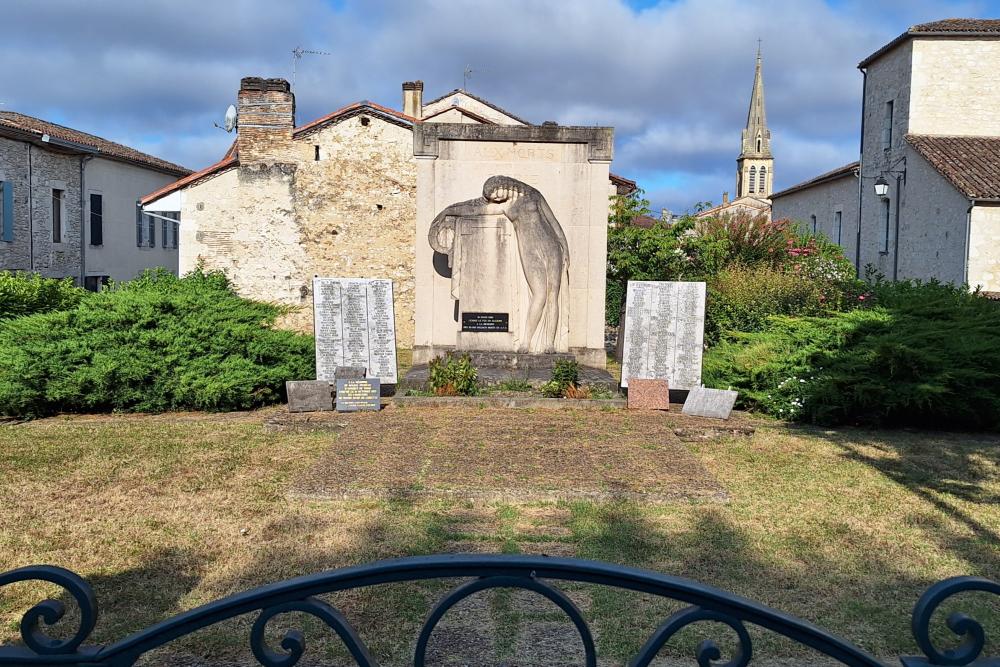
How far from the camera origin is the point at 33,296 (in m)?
12.1

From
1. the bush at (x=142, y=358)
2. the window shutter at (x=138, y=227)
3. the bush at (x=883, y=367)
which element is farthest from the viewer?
the window shutter at (x=138, y=227)

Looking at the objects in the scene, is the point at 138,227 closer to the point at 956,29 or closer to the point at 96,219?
the point at 96,219

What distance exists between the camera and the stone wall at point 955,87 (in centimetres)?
2398

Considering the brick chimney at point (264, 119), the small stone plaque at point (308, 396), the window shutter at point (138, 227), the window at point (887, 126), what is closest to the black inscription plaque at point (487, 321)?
the small stone plaque at point (308, 396)

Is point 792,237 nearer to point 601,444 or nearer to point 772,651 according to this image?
point 601,444

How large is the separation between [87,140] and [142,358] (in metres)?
21.0

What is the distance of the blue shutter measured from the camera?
21281 mm

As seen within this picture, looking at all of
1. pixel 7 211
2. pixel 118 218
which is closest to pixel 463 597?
pixel 7 211

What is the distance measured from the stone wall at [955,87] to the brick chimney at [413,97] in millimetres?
14075

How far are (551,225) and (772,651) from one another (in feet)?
26.8

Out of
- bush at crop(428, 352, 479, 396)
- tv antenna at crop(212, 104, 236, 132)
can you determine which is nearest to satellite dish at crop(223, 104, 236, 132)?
tv antenna at crop(212, 104, 236, 132)

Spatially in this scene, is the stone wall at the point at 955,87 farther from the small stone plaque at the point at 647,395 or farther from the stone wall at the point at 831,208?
the small stone plaque at the point at 647,395

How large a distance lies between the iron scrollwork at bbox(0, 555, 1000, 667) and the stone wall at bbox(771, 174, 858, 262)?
89.1 feet

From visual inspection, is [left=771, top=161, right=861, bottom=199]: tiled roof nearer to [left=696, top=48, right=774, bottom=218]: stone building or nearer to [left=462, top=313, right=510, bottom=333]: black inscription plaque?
[left=462, top=313, right=510, bottom=333]: black inscription plaque
